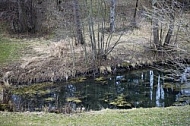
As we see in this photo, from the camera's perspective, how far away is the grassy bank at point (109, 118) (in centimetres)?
1357

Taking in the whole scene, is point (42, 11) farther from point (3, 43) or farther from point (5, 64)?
point (5, 64)

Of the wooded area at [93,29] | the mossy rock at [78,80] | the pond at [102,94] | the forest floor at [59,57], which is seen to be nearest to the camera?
the pond at [102,94]

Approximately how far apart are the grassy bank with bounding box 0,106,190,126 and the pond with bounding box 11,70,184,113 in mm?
2904

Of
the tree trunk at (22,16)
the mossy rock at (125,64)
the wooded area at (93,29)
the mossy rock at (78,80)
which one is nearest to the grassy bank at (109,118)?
the wooded area at (93,29)

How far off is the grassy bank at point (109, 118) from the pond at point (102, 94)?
114 inches

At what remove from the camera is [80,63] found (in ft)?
79.7

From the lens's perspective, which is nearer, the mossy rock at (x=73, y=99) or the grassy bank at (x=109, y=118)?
the grassy bank at (x=109, y=118)

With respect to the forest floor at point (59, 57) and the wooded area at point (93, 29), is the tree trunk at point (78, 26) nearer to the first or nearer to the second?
the wooded area at point (93, 29)

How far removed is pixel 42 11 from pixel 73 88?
12970mm

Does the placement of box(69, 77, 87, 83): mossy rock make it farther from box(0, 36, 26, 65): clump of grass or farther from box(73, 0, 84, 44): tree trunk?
box(0, 36, 26, 65): clump of grass

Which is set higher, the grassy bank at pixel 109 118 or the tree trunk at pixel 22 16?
the tree trunk at pixel 22 16

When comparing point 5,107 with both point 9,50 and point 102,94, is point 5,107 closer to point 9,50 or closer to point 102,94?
point 102,94

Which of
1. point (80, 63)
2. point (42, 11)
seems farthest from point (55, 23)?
point (80, 63)

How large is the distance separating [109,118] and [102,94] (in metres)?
6.82
